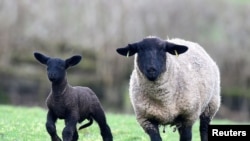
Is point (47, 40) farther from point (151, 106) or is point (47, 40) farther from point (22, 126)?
point (151, 106)

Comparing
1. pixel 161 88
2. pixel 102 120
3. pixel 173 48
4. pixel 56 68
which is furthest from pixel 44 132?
pixel 173 48

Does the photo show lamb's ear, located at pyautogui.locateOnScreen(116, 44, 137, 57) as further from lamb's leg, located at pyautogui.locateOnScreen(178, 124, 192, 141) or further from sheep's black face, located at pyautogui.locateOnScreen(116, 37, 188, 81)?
lamb's leg, located at pyautogui.locateOnScreen(178, 124, 192, 141)

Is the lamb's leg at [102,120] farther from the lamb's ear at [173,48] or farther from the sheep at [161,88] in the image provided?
the lamb's ear at [173,48]

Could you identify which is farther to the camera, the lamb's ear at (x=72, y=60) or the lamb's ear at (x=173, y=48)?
the lamb's ear at (x=72, y=60)

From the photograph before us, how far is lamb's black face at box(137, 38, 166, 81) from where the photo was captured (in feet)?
33.0

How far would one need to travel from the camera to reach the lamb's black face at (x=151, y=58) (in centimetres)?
1005

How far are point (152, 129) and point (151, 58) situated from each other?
126cm

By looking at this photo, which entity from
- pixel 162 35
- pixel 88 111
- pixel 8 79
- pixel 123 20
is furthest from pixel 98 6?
pixel 88 111

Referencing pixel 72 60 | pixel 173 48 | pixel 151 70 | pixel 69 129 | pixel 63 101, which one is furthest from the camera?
pixel 72 60

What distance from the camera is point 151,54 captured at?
10117 mm

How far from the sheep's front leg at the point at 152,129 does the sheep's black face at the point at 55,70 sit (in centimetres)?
162

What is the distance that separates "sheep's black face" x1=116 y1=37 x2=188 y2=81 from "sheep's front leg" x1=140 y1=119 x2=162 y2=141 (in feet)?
2.76

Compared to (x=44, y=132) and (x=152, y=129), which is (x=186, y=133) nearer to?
(x=152, y=129)

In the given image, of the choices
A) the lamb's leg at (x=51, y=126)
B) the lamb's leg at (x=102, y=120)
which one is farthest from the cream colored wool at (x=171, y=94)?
the lamb's leg at (x=51, y=126)
